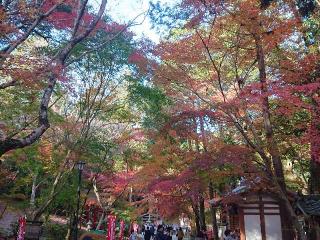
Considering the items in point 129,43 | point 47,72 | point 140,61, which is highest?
point 129,43

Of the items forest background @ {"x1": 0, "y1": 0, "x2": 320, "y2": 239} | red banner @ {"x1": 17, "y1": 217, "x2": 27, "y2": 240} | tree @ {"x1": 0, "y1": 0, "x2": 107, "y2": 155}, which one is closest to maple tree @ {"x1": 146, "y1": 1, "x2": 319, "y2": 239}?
forest background @ {"x1": 0, "y1": 0, "x2": 320, "y2": 239}

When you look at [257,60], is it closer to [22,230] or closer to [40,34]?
[40,34]

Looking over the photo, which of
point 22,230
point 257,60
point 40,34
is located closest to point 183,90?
point 257,60

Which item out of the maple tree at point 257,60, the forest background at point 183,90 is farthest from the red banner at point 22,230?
the maple tree at point 257,60

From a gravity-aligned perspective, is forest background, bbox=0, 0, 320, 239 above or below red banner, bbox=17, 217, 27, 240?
above

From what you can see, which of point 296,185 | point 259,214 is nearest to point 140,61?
point 259,214

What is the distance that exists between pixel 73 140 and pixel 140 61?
5.49m

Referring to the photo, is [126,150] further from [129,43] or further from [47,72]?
[47,72]

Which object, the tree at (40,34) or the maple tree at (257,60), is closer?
the tree at (40,34)

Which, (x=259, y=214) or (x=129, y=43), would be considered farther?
(x=259, y=214)

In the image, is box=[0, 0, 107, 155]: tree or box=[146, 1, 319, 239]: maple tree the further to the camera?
box=[146, 1, 319, 239]: maple tree

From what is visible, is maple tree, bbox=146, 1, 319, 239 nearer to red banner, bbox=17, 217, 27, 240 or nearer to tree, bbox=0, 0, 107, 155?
tree, bbox=0, 0, 107, 155

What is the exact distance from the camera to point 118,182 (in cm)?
2350

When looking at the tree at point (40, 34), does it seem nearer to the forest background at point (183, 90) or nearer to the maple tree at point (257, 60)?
the forest background at point (183, 90)
